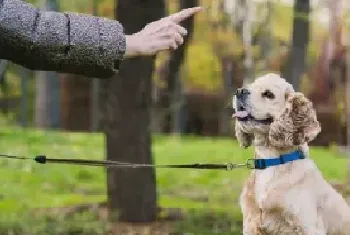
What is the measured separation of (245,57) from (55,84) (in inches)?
287

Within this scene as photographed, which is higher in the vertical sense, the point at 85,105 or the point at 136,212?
the point at 85,105

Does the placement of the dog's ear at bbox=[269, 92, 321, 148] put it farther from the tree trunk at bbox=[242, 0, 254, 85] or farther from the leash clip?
the tree trunk at bbox=[242, 0, 254, 85]

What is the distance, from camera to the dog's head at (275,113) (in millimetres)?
5035

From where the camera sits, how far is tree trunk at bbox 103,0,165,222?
899 cm

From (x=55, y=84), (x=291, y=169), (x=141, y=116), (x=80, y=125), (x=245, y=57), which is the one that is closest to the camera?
(x=291, y=169)

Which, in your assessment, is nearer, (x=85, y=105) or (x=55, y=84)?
(x=55, y=84)

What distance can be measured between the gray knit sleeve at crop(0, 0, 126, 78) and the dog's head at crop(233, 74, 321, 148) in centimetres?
199

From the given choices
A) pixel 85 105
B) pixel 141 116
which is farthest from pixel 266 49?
pixel 141 116

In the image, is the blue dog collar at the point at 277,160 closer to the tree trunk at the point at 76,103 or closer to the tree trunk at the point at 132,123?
the tree trunk at the point at 132,123

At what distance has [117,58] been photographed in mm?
3197

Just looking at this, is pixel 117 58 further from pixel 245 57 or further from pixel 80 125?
pixel 80 125

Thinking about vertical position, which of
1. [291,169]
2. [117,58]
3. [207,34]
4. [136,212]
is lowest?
[136,212]

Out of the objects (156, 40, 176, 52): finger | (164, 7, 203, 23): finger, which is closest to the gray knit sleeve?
(156, 40, 176, 52): finger

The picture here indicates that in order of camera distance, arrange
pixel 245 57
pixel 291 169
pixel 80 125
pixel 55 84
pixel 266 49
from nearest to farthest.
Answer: pixel 291 169 → pixel 55 84 → pixel 245 57 → pixel 266 49 → pixel 80 125
